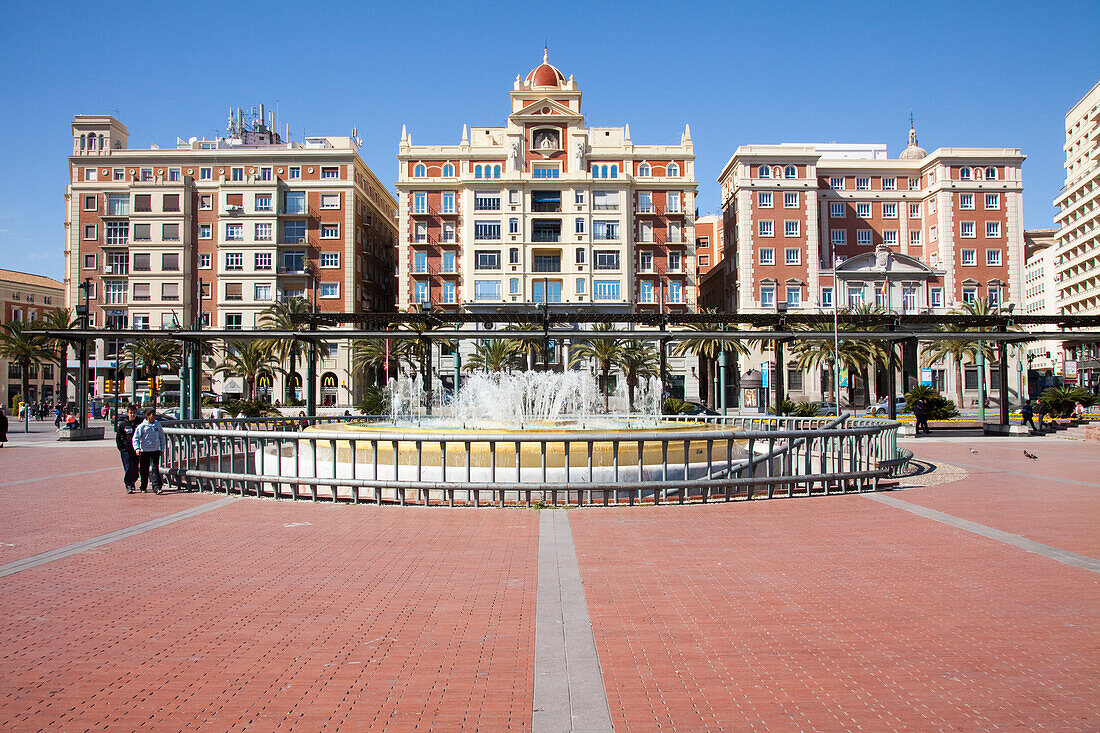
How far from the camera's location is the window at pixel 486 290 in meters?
66.5

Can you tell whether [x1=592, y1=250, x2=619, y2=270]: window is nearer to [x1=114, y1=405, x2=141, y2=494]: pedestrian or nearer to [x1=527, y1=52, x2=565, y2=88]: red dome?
[x1=527, y1=52, x2=565, y2=88]: red dome

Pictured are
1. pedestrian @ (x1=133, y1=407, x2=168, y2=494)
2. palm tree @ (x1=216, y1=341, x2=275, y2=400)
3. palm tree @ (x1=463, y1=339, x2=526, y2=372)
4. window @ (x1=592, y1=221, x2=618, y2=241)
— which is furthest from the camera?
window @ (x1=592, y1=221, x2=618, y2=241)

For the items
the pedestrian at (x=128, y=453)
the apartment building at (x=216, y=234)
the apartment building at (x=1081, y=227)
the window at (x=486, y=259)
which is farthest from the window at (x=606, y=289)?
the pedestrian at (x=128, y=453)

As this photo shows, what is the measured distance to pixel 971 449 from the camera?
22.8 meters

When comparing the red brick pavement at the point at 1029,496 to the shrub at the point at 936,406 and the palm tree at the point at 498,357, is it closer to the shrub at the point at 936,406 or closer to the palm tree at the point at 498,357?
the shrub at the point at 936,406

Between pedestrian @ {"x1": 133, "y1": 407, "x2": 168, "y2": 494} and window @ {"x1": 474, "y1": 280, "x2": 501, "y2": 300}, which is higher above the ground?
window @ {"x1": 474, "y1": 280, "x2": 501, "y2": 300}

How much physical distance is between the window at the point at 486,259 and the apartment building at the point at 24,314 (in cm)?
6262

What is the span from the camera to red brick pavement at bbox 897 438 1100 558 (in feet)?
30.2

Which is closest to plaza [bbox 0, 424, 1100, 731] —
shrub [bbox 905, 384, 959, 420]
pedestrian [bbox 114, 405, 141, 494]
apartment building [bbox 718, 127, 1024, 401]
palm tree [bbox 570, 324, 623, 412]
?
pedestrian [bbox 114, 405, 141, 494]

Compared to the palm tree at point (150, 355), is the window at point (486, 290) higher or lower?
higher

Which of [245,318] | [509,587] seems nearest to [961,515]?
[509,587]

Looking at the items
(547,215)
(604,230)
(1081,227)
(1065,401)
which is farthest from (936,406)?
(1081,227)

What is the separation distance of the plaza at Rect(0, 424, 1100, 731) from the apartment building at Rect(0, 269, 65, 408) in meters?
104

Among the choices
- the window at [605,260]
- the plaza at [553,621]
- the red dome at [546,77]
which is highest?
the red dome at [546,77]
